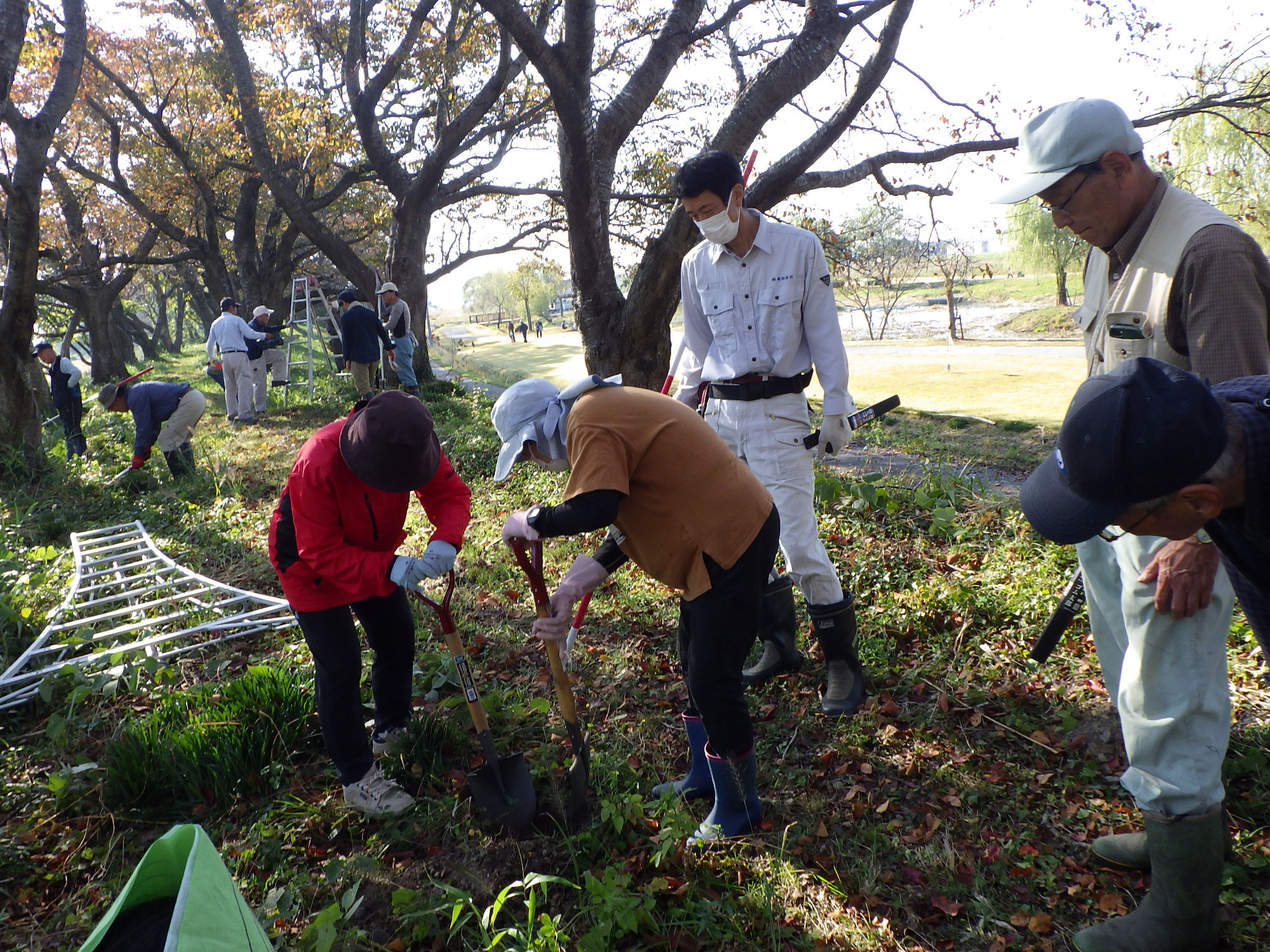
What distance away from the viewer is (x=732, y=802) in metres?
2.72

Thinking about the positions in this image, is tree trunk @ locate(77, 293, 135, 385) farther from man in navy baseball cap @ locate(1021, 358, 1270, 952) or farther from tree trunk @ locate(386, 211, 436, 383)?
man in navy baseball cap @ locate(1021, 358, 1270, 952)

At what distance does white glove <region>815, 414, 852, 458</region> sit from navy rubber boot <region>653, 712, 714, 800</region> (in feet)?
4.21

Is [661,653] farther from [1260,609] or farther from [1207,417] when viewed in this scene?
[1207,417]

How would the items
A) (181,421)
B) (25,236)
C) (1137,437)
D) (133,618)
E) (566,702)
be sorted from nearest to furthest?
(1137,437), (566,702), (133,618), (25,236), (181,421)

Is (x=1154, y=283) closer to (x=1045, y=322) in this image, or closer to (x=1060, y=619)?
(x=1060, y=619)

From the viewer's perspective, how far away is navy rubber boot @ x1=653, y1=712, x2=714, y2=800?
292 centimetres

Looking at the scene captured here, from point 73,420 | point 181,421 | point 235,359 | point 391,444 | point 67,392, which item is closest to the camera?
Result: point 391,444

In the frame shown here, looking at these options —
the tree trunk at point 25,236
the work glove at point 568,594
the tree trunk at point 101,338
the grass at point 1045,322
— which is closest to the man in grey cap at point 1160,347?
the work glove at point 568,594

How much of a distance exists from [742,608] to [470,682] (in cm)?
122

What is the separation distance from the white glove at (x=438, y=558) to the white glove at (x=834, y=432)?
1.62m

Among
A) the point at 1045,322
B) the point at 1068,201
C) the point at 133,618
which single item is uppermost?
the point at 1068,201

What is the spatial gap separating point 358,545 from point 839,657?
205 cm

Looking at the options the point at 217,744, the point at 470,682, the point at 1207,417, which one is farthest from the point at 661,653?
the point at 1207,417

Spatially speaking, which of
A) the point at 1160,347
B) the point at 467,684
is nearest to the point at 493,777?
the point at 467,684
